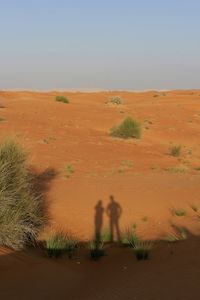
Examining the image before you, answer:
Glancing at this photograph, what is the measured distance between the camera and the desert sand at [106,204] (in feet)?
26.4

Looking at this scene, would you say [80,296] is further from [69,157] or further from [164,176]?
[69,157]

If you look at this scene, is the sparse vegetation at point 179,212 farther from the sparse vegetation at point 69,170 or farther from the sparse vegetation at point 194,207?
the sparse vegetation at point 69,170

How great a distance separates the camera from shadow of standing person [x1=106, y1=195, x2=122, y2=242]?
11.8 meters

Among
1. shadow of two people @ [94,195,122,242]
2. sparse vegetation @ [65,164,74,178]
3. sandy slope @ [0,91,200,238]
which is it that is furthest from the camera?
sparse vegetation @ [65,164,74,178]

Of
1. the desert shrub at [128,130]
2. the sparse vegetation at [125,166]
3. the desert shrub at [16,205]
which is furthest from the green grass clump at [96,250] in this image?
the desert shrub at [128,130]

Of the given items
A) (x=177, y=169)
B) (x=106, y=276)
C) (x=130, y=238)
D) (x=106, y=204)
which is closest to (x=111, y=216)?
(x=106, y=204)

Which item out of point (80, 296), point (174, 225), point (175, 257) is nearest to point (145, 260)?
point (175, 257)

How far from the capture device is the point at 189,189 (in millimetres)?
15703

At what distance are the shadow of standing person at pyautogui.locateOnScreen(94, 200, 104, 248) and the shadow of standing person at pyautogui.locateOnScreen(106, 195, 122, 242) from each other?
0.64 feet

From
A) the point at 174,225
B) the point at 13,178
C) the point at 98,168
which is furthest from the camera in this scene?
the point at 98,168

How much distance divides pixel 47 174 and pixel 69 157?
4621mm

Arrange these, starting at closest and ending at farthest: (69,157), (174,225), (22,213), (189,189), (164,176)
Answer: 1. (22,213)
2. (174,225)
3. (189,189)
4. (164,176)
5. (69,157)

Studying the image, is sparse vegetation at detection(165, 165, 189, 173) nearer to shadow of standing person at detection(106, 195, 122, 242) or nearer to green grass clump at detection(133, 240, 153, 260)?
shadow of standing person at detection(106, 195, 122, 242)

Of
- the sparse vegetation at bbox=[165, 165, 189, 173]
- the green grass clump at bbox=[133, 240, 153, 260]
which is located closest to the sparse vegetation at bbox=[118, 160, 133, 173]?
the sparse vegetation at bbox=[165, 165, 189, 173]
